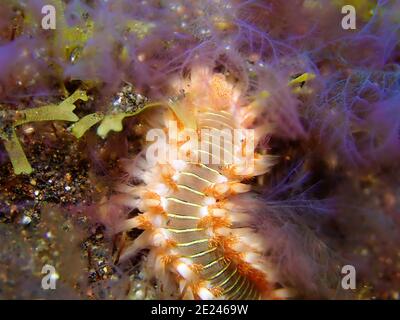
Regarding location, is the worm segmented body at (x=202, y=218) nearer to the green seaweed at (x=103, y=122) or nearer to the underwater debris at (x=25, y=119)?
the green seaweed at (x=103, y=122)

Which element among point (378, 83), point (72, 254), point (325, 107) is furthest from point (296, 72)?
point (72, 254)

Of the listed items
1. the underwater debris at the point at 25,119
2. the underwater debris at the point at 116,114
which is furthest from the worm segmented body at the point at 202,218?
the underwater debris at the point at 25,119

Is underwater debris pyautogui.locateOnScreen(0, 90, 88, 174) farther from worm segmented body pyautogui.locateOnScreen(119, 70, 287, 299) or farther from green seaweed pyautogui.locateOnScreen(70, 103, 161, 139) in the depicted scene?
worm segmented body pyautogui.locateOnScreen(119, 70, 287, 299)

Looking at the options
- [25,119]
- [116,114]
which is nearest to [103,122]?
[116,114]

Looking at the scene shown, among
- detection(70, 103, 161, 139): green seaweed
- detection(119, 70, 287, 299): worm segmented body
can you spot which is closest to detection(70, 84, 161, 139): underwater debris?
detection(70, 103, 161, 139): green seaweed

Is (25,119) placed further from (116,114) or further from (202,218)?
(202,218)

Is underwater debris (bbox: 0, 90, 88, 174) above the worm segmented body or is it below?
above

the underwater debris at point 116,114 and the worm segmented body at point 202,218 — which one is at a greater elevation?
the underwater debris at point 116,114

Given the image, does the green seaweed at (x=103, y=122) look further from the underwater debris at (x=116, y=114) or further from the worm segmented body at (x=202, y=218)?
the worm segmented body at (x=202, y=218)

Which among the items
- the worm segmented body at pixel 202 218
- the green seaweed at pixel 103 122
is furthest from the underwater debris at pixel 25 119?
the worm segmented body at pixel 202 218
